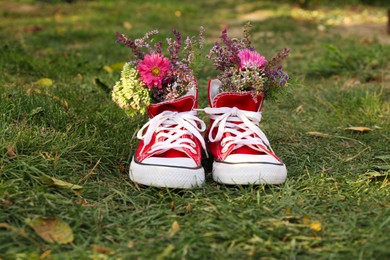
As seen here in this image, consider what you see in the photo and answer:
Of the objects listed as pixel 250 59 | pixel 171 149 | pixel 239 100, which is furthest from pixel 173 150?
pixel 250 59

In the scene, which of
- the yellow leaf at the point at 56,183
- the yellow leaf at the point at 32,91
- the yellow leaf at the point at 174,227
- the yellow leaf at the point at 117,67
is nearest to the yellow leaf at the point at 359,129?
the yellow leaf at the point at 174,227

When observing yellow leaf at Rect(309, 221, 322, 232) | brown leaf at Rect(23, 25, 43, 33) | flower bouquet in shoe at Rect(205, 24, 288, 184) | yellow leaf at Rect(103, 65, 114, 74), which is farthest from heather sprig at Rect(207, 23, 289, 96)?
brown leaf at Rect(23, 25, 43, 33)

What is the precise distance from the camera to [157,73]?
7.11ft

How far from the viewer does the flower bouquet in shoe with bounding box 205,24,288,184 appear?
80.1 inches

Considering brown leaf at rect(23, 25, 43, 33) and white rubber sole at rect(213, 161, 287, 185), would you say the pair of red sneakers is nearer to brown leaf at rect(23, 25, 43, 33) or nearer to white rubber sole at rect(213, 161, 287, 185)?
white rubber sole at rect(213, 161, 287, 185)

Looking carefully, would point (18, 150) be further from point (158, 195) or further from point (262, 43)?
point (262, 43)

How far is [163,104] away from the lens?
2191mm

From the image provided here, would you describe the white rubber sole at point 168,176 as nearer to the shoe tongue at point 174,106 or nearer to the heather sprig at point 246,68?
the shoe tongue at point 174,106

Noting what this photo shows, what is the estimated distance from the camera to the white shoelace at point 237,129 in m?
2.13

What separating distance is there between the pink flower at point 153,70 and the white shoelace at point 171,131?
0.43 ft

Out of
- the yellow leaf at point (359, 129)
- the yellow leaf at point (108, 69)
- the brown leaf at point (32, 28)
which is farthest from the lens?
the brown leaf at point (32, 28)

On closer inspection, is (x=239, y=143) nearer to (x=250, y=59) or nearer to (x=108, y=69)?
(x=250, y=59)

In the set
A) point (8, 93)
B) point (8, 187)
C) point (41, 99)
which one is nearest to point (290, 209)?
point (8, 187)

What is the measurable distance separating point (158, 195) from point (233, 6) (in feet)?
25.8
